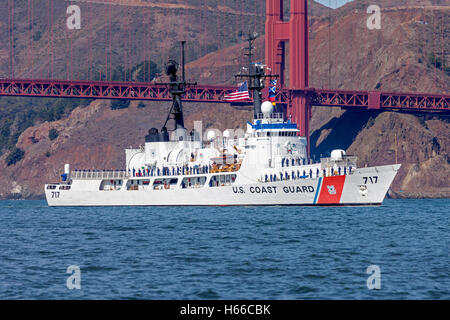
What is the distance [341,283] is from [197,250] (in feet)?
34.5

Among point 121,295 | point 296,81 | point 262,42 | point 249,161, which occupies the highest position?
point 262,42

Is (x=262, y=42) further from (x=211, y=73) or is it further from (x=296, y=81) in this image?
(x=296, y=81)

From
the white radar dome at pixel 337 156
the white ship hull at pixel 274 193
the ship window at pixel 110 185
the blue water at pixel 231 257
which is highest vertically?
the white radar dome at pixel 337 156

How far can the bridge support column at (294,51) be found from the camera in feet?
398

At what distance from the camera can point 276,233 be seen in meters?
43.8

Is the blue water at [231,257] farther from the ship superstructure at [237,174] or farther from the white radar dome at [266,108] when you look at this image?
the white radar dome at [266,108]

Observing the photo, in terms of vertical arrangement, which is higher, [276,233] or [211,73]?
[211,73]

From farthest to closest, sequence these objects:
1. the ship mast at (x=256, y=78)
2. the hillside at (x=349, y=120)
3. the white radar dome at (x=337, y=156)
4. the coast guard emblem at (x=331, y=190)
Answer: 1. the hillside at (x=349, y=120)
2. the ship mast at (x=256, y=78)
3. the white radar dome at (x=337, y=156)
4. the coast guard emblem at (x=331, y=190)

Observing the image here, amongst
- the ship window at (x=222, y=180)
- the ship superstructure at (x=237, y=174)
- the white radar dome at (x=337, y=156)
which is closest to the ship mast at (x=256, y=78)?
the ship superstructure at (x=237, y=174)

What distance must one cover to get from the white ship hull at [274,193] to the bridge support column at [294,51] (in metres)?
46.4

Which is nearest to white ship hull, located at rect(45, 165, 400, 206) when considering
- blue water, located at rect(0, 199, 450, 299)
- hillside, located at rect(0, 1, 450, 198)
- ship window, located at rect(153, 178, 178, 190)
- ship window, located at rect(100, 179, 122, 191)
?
ship window, located at rect(100, 179, 122, 191)

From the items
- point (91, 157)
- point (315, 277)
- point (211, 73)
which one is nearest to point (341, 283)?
point (315, 277)

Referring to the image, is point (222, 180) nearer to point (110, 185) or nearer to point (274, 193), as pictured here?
point (274, 193)
